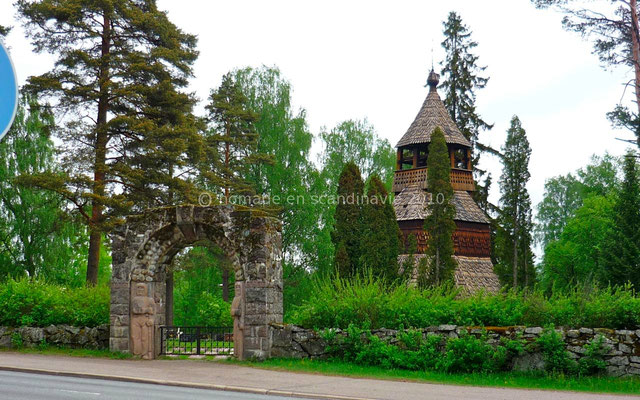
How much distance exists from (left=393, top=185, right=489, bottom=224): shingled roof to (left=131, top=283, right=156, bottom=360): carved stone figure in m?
20.1

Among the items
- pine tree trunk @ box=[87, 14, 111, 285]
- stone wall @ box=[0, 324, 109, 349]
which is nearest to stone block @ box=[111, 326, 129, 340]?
stone wall @ box=[0, 324, 109, 349]

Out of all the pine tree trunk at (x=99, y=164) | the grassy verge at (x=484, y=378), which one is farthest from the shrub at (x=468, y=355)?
the pine tree trunk at (x=99, y=164)

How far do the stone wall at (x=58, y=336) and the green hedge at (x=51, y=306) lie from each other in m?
0.30

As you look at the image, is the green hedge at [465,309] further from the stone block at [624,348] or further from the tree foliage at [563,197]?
the tree foliage at [563,197]

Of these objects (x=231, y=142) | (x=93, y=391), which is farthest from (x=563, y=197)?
(x=93, y=391)

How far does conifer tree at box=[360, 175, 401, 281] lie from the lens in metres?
27.4

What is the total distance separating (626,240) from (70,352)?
81.7 feet

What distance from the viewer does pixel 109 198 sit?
2544 cm

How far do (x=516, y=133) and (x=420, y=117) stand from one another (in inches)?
218

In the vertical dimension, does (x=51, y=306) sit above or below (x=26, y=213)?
below

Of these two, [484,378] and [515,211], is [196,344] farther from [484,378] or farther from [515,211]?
[515,211]

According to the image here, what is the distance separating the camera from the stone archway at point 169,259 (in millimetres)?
17312

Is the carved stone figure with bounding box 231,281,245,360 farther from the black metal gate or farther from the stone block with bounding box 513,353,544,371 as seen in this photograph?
the stone block with bounding box 513,353,544,371

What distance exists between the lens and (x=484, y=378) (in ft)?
46.9
